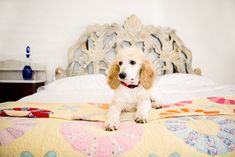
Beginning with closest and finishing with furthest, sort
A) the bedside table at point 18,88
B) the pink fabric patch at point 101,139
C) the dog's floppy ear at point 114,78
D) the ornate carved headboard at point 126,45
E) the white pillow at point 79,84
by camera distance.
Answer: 1. the pink fabric patch at point 101,139
2. the dog's floppy ear at point 114,78
3. the white pillow at point 79,84
4. the bedside table at point 18,88
5. the ornate carved headboard at point 126,45

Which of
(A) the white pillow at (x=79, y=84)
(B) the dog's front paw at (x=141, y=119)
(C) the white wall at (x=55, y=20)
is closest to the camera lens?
(B) the dog's front paw at (x=141, y=119)

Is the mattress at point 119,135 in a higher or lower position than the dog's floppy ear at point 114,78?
lower

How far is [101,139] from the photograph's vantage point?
0.85 metres

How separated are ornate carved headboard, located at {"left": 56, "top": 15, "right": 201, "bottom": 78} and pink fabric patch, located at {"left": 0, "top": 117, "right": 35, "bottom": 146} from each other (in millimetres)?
1903

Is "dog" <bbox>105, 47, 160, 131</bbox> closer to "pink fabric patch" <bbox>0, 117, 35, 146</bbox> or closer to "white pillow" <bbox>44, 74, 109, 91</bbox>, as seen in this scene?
"pink fabric patch" <bbox>0, 117, 35, 146</bbox>

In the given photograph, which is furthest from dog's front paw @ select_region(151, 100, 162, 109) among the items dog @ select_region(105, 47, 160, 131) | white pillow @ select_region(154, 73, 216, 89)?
white pillow @ select_region(154, 73, 216, 89)

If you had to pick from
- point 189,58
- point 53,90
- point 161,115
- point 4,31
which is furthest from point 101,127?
point 4,31

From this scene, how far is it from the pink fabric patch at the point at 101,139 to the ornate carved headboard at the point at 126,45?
2.00m

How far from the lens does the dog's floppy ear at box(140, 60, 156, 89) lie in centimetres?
122

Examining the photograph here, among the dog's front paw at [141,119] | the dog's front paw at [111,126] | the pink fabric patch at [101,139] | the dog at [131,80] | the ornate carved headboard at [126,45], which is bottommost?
the pink fabric patch at [101,139]

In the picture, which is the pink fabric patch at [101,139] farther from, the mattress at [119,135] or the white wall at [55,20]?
the white wall at [55,20]

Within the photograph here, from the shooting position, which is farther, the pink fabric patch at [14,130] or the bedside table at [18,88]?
the bedside table at [18,88]

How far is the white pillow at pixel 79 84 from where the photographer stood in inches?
92.2

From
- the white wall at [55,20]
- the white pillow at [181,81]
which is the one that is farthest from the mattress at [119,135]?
the white wall at [55,20]
